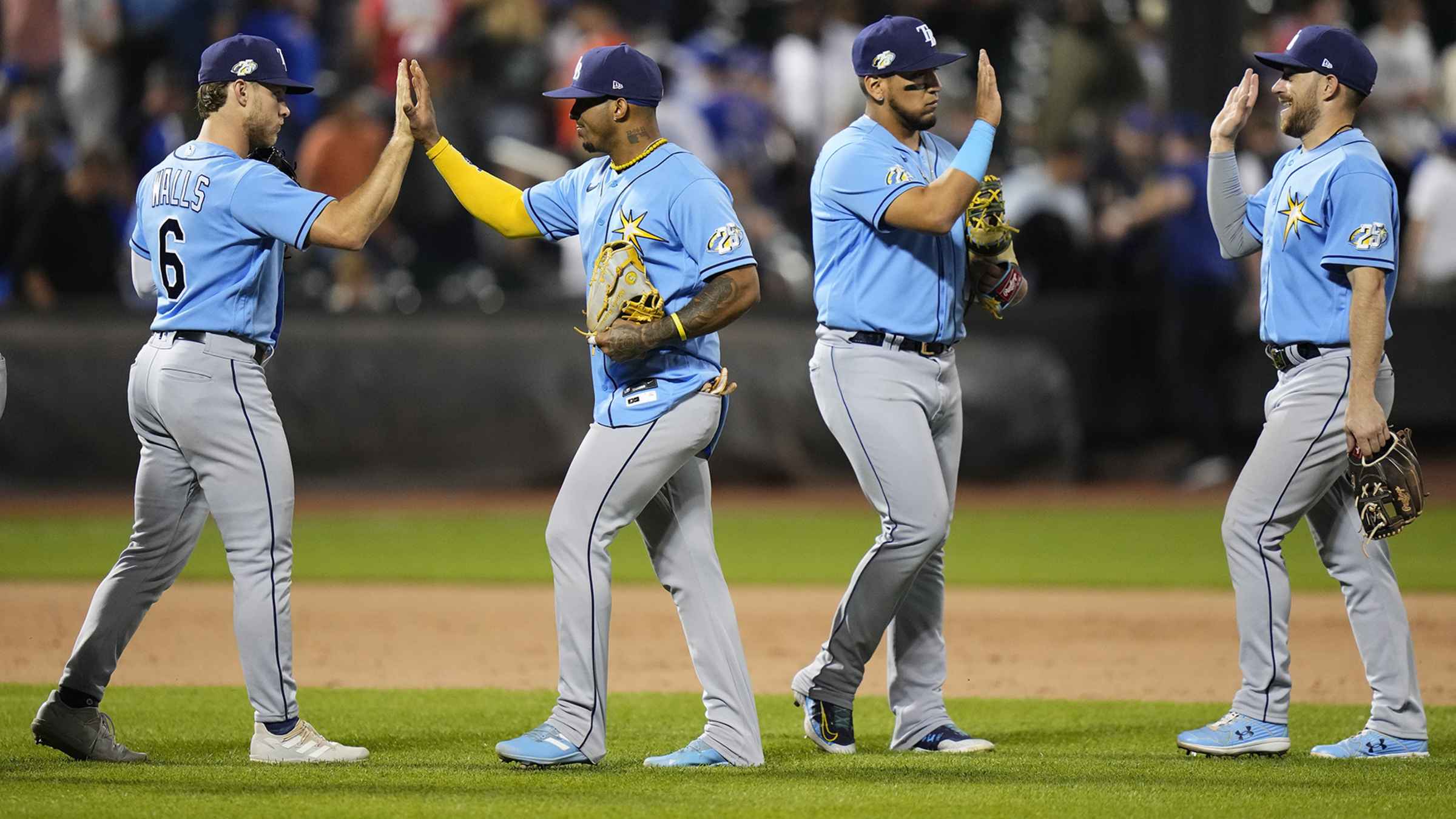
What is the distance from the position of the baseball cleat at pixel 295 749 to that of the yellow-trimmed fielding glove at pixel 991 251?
240 cm

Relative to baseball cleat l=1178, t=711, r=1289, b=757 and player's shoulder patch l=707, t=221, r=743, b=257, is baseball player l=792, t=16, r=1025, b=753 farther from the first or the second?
baseball cleat l=1178, t=711, r=1289, b=757

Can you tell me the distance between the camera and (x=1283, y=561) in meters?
5.34

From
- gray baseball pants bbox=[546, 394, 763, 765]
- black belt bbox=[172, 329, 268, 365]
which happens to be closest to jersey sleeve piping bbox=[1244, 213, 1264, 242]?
gray baseball pants bbox=[546, 394, 763, 765]

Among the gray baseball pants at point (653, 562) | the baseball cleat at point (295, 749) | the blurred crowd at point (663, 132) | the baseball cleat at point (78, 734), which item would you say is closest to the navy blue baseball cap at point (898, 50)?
the gray baseball pants at point (653, 562)

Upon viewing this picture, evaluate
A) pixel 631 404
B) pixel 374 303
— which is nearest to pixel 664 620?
pixel 631 404

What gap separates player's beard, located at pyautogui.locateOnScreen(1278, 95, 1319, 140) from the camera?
5449 mm

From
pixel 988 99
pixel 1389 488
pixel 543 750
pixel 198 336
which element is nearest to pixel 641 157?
pixel 988 99

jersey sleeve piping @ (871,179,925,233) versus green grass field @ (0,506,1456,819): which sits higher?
jersey sleeve piping @ (871,179,925,233)

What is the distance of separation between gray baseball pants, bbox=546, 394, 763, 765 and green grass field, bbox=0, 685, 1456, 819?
159 millimetres

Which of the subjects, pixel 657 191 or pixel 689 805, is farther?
pixel 657 191

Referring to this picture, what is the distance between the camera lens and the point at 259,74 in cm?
527

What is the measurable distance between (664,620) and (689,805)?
4.25 m

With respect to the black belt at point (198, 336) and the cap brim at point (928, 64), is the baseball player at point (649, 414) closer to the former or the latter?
the cap brim at point (928, 64)

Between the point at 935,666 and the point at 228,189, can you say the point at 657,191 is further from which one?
the point at 935,666
